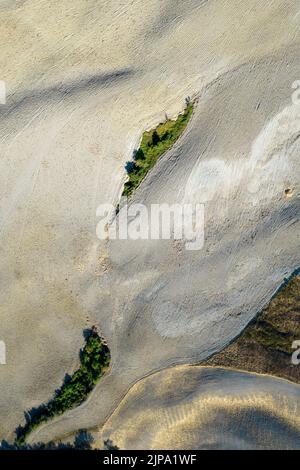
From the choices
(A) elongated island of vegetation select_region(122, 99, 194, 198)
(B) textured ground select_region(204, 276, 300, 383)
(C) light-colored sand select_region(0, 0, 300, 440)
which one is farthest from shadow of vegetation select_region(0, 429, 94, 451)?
(A) elongated island of vegetation select_region(122, 99, 194, 198)

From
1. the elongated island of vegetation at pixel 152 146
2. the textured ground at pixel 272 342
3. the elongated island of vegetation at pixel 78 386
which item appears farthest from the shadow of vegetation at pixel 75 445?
the elongated island of vegetation at pixel 152 146

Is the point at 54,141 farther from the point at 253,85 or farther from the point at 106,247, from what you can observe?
the point at 253,85

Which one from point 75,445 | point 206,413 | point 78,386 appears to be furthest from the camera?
point 75,445

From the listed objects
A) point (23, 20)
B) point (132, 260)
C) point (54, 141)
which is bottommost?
point (132, 260)

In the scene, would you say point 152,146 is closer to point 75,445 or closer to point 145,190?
point 145,190

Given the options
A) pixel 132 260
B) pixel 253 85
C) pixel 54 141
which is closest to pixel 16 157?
pixel 54 141

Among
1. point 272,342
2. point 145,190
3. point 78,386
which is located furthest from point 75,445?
point 145,190
